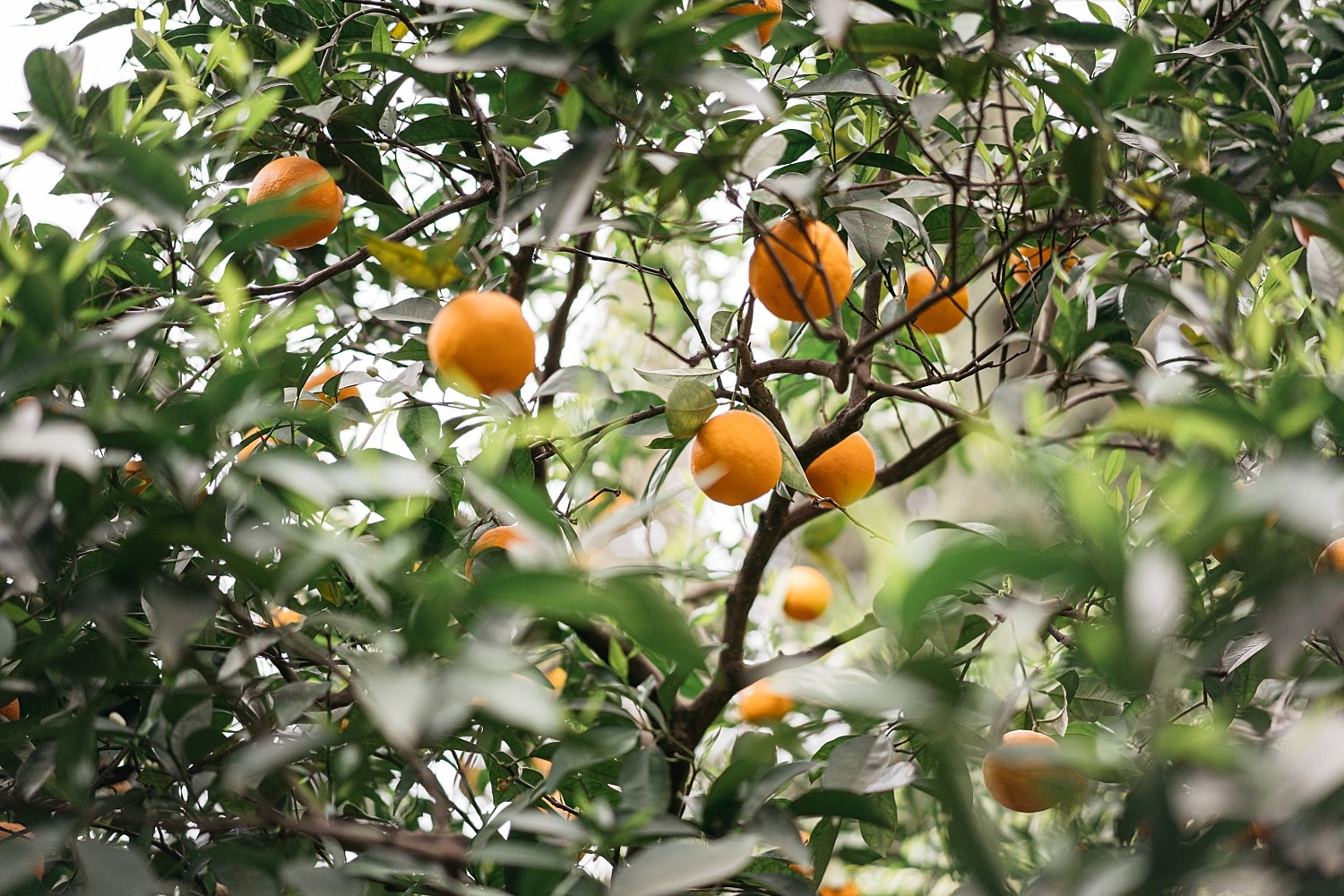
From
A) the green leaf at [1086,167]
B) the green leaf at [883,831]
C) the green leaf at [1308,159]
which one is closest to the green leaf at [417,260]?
the green leaf at [1086,167]

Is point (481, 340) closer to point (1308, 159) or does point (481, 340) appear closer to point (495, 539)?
point (495, 539)

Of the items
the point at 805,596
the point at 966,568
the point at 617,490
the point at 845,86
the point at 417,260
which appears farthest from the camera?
the point at 805,596

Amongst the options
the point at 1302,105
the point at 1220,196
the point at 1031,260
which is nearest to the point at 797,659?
the point at 1031,260

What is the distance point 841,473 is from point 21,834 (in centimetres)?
59

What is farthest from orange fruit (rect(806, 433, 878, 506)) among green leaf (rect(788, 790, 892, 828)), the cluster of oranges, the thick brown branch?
green leaf (rect(788, 790, 892, 828))

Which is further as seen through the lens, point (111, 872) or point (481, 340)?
point (481, 340)

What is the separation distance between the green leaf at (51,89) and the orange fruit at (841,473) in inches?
22.0

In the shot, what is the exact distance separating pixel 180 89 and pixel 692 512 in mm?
978

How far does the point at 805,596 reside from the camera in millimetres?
1267

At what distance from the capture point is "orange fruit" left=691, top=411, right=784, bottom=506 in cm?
65

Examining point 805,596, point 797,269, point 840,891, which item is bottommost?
Answer: point 840,891

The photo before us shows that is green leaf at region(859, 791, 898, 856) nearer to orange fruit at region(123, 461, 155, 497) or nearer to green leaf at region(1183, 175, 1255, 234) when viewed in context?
green leaf at region(1183, 175, 1255, 234)

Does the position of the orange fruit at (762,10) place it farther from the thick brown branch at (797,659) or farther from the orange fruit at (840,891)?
the orange fruit at (840,891)

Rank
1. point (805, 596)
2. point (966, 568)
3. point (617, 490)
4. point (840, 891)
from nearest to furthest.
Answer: point (966, 568) < point (617, 490) < point (840, 891) < point (805, 596)
